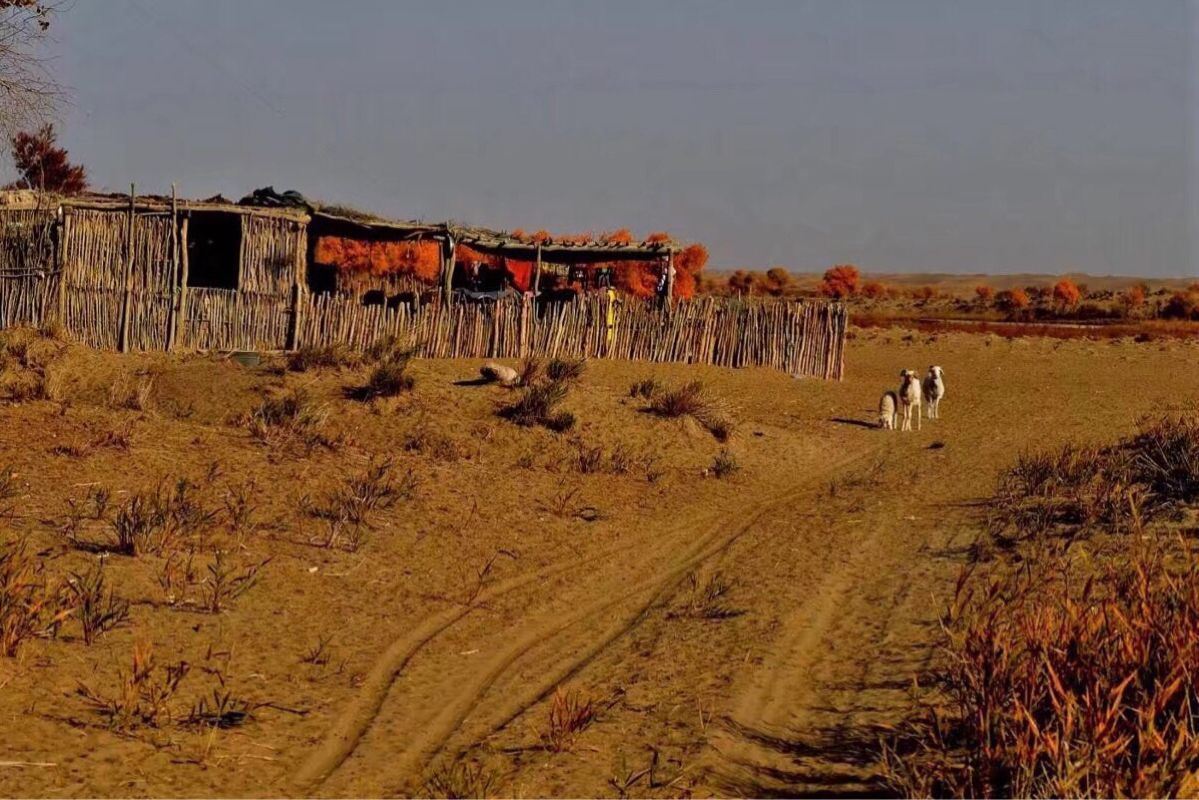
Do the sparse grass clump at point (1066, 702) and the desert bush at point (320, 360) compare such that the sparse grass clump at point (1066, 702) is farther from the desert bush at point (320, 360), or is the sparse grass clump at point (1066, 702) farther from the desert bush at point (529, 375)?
the desert bush at point (320, 360)

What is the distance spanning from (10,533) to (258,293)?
12048 millimetres

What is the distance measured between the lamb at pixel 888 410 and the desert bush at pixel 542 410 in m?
4.33

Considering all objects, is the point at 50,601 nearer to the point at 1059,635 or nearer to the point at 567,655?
the point at 567,655

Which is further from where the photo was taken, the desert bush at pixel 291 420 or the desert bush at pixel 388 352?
the desert bush at pixel 388 352

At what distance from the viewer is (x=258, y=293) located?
19.5 m

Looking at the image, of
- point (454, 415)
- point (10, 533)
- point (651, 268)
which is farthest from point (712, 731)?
point (651, 268)

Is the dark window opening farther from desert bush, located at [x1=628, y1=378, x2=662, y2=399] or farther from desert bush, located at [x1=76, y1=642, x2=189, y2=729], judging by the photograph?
desert bush, located at [x1=76, y1=642, x2=189, y2=729]

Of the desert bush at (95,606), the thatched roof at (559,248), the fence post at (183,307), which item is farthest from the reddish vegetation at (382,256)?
the desert bush at (95,606)

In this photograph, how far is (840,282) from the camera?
6481 cm

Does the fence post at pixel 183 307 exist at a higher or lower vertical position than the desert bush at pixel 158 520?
higher

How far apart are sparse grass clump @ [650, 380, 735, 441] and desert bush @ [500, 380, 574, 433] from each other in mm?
1262

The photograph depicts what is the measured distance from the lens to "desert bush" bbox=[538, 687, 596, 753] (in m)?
5.37

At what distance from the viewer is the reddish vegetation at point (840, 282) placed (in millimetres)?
64438

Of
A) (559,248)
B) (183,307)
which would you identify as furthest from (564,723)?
(559,248)
